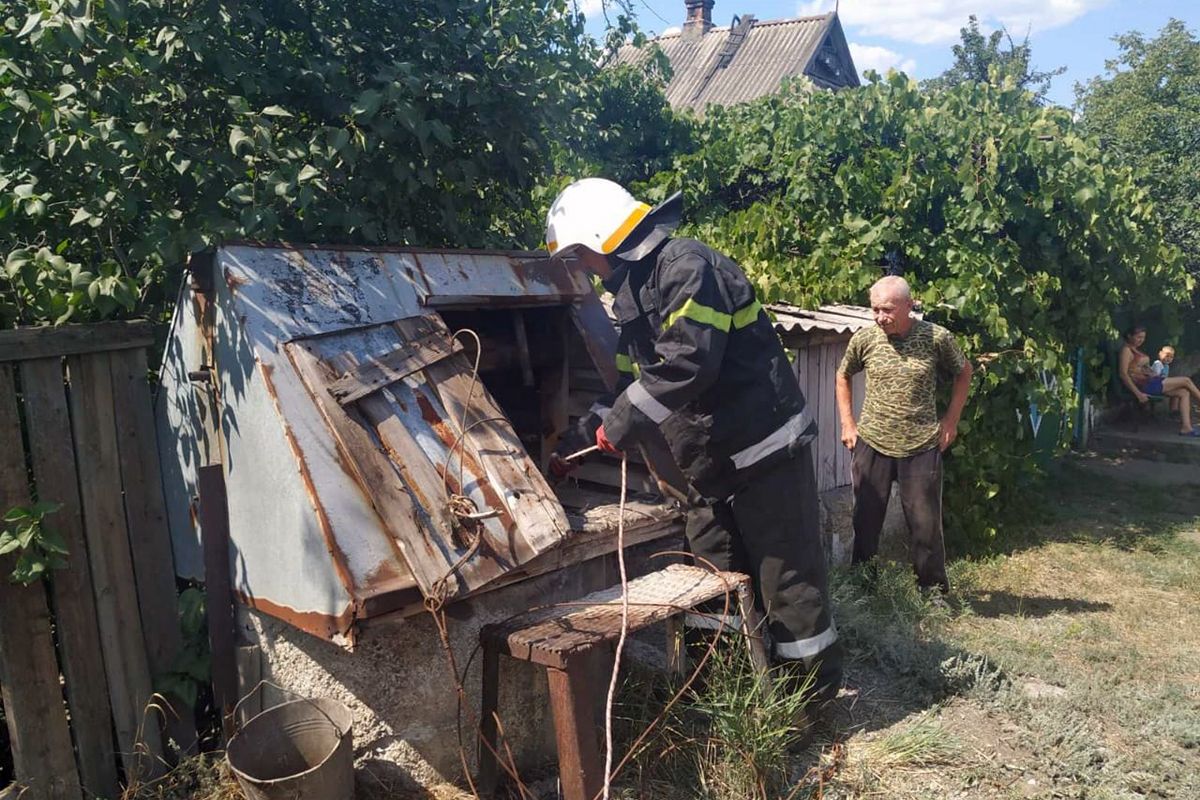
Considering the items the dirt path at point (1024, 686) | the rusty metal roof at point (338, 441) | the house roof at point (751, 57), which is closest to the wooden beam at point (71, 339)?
the rusty metal roof at point (338, 441)

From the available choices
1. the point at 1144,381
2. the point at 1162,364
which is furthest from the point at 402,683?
the point at 1162,364

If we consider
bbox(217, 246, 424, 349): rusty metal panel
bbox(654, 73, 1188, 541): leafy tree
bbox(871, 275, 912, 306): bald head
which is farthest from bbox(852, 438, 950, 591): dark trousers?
bbox(217, 246, 424, 349): rusty metal panel

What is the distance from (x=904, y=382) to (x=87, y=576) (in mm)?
4037

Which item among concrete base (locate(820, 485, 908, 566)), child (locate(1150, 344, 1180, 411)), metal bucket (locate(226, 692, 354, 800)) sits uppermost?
child (locate(1150, 344, 1180, 411))

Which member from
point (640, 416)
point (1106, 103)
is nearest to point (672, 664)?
point (640, 416)

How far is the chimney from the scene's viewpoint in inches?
886

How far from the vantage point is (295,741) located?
3.03m

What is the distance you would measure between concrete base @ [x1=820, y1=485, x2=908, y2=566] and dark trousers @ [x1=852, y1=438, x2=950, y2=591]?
1.74 feet

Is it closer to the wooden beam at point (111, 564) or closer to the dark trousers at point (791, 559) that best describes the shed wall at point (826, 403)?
the dark trousers at point (791, 559)

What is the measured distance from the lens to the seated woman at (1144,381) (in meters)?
10.9

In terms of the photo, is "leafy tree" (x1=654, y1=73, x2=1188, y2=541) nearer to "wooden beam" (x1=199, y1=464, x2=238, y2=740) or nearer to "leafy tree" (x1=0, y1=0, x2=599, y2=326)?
"leafy tree" (x1=0, y1=0, x2=599, y2=326)

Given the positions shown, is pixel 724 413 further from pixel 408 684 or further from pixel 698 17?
pixel 698 17

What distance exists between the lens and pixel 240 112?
139 inches

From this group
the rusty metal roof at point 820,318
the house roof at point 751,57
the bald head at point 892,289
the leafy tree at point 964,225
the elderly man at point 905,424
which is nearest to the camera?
the bald head at point 892,289
